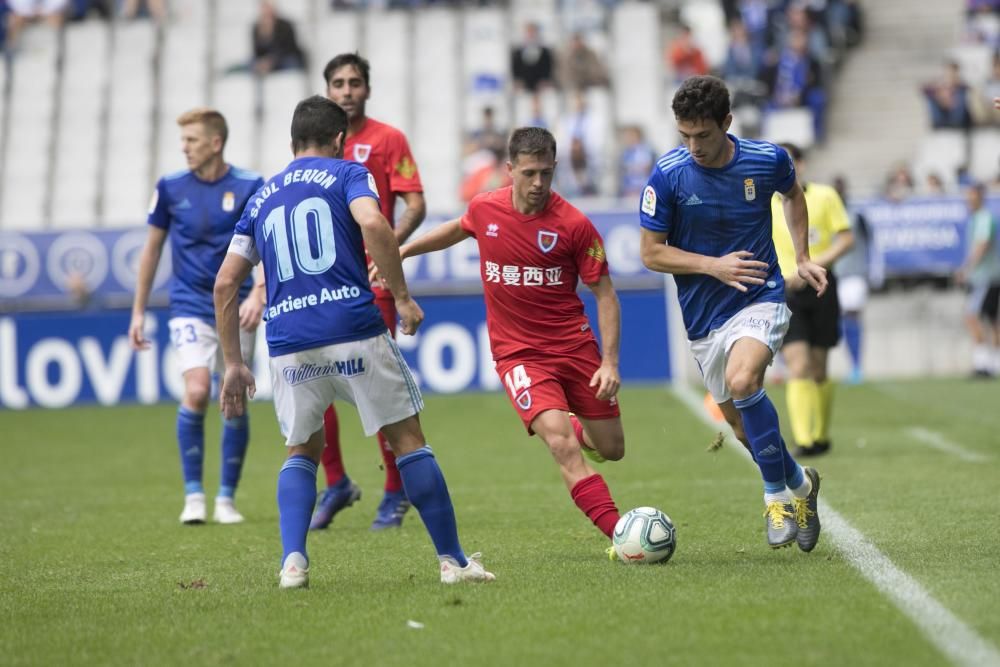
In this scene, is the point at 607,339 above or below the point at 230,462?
above

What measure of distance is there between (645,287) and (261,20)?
385 inches

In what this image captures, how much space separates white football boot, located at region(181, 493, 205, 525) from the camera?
9.76 m

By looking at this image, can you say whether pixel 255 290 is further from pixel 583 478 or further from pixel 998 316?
pixel 998 316

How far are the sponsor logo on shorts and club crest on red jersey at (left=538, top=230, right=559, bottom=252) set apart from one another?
1391 millimetres

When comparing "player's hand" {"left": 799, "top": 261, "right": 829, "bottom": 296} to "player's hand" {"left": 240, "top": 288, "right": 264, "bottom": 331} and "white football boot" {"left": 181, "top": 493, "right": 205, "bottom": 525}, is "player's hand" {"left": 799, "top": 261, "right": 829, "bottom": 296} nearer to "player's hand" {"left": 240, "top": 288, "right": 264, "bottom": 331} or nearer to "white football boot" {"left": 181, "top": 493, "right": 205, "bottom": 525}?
"player's hand" {"left": 240, "top": 288, "right": 264, "bottom": 331}

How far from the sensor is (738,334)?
296 inches

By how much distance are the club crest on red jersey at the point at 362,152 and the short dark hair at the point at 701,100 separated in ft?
8.30

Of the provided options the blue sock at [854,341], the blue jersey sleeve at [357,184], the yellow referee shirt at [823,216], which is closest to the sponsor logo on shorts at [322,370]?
the blue jersey sleeve at [357,184]

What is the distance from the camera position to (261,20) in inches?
1045

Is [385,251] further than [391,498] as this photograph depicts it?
No

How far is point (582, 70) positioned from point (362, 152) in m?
16.8

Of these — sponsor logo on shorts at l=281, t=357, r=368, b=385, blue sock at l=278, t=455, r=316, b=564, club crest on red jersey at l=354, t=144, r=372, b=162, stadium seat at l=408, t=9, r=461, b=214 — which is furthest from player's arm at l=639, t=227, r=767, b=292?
stadium seat at l=408, t=9, r=461, b=214

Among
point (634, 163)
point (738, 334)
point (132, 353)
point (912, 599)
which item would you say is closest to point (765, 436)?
point (738, 334)

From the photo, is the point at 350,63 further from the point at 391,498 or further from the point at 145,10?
the point at 145,10
